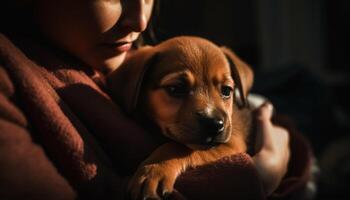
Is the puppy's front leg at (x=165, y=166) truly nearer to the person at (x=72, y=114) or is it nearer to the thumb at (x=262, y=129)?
the person at (x=72, y=114)


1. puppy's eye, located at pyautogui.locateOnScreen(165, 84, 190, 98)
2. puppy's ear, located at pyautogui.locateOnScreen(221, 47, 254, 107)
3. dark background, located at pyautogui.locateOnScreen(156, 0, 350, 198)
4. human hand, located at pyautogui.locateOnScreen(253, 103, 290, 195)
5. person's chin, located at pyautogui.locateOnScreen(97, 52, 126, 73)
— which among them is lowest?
dark background, located at pyautogui.locateOnScreen(156, 0, 350, 198)

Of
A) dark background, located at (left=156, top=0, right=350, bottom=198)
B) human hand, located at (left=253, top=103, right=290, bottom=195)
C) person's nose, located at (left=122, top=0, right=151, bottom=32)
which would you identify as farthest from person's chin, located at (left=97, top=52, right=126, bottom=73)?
dark background, located at (left=156, top=0, right=350, bottom=198)

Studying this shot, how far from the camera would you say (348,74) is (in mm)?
5590

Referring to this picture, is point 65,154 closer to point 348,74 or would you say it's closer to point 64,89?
point 64,89

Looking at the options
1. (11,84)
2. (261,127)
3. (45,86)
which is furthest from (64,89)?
(261,127)

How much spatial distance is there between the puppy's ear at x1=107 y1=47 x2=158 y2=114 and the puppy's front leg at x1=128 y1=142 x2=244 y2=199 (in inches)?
10.8

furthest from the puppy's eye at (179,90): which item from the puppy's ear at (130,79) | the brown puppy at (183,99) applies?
the puppy's ear at (130,79)

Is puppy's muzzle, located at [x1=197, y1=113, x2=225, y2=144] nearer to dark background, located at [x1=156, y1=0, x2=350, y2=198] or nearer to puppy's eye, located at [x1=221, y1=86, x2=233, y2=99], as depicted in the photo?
puppy's eye, located at [x1=221, y1=86, x2=233, y2=99]

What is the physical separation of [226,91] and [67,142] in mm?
835

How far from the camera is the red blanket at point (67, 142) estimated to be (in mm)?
1412

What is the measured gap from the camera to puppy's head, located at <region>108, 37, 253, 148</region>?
175cm

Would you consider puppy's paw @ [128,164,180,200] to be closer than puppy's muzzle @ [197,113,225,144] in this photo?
Yes

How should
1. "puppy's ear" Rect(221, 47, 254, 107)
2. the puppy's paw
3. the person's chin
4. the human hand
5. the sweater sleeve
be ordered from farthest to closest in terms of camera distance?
"puppy's ear" Rect(221, 47, 254, 107), the human hand, the person's chin, the puppy's paw, the sweater sleeve

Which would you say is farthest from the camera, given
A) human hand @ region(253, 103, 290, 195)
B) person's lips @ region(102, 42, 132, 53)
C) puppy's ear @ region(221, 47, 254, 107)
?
puppy's ear @ region(221, 47, 254, 107)
